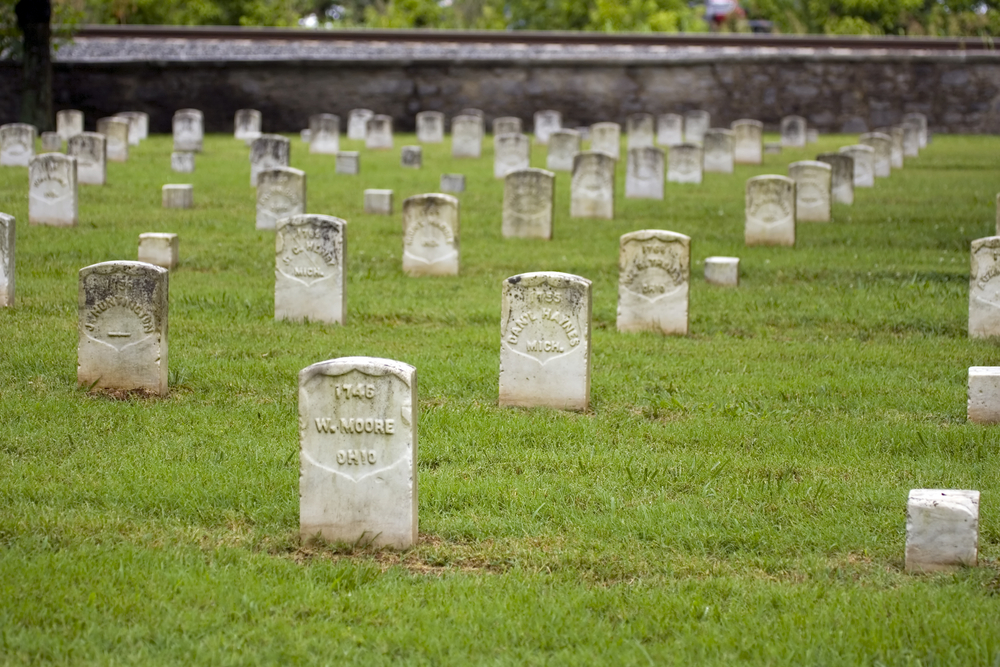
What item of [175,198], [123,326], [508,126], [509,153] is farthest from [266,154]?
[123,326]

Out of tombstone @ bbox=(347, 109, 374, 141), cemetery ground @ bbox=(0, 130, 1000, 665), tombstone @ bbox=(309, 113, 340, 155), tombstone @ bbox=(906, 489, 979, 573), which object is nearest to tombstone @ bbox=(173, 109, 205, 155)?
tombstone @ bbox=(309, 113, 340, 155)

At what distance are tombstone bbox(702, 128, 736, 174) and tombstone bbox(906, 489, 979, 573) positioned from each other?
1914 cm

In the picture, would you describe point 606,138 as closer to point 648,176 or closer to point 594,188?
point 648,176

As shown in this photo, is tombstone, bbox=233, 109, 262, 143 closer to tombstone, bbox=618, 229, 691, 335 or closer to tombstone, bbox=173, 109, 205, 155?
tombstone, bbox=173, 109, 205, 155

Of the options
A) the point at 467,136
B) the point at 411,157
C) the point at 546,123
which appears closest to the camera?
the point at 411,157

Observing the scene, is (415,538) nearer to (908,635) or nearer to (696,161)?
(908,635)

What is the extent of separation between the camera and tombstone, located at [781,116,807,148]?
30281 mm

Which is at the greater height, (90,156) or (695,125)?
Answer: (695,125)

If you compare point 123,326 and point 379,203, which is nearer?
point 123,326

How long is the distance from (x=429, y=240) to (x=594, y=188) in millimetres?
4976

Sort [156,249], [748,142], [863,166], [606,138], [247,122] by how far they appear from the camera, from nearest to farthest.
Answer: [156,249] → [863,166] → [606,138] → [748,142] → [247,122]

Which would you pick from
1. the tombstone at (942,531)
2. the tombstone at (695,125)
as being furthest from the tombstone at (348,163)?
the tombstone at (942,531)

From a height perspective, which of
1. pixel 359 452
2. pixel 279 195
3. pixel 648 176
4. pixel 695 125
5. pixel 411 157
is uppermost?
pixel 695 125

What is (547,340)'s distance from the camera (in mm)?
8883
